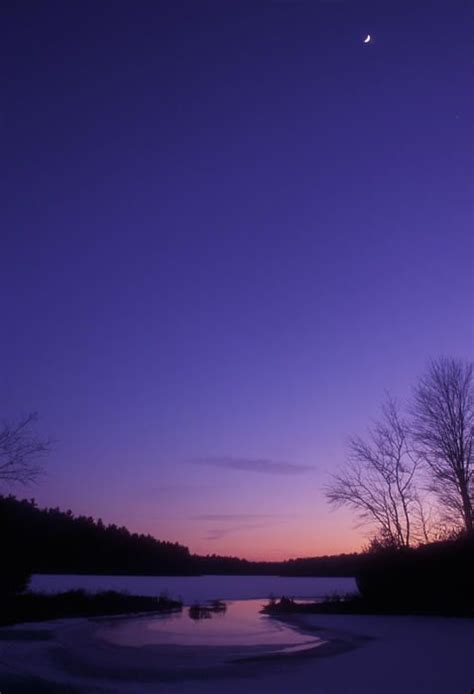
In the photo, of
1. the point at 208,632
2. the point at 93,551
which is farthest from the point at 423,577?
the point at 93,551

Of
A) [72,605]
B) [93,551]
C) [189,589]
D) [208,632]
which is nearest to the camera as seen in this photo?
[208,632]

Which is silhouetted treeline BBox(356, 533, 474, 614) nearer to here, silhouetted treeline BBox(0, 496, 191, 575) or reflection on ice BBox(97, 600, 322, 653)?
reflection on ice BBox(97, 600, 322, 653)

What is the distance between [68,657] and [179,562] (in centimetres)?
9346

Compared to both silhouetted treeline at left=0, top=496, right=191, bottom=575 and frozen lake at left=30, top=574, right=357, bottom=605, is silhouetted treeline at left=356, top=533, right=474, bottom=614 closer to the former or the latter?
frozen lake at left=30, top=574, right=357, bottom=605

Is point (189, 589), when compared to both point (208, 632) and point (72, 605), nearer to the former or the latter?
point (72, 605)

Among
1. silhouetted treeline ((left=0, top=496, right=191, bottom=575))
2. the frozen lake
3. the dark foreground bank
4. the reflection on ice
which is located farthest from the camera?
silhouetted treeline ((left=0, top=496, right=191, bottom=575))

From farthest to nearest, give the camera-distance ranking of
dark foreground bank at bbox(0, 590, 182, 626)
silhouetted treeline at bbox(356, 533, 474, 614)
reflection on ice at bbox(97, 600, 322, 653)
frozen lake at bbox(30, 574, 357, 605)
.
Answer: frozen lake at bbox(30, 574, 357, 605) → dark foreground bank at bbox(0, 590, 182, 626) → silhouetted treeline at bbox(356, 533, 474, 614) → reflection on ice at bbox(97, 600, 322, 653)

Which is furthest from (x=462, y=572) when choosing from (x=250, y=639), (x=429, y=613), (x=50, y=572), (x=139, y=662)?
(x=50, y=572)

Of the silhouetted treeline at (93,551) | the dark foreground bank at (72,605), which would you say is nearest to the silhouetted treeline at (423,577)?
the dark foreground bank at (72,605)

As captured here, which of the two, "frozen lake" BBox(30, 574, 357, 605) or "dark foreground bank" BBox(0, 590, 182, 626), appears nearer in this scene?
"dark foreground bank" BBox(0, 590, 182, 626)

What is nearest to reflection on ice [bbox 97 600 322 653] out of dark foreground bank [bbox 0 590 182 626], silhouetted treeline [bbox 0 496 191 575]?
dark foreground bank [bbox 0 590 182 626]

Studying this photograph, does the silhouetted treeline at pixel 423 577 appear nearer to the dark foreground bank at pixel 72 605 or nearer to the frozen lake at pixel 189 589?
the frozen lake at pixel 189 589

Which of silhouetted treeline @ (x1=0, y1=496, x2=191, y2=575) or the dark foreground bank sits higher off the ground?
A: silhouetted treeline @ (x1=0, y1=496, x2=191, y2=575)

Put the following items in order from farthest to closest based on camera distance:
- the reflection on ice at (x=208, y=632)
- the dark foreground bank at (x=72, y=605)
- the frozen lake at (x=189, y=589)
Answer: the frozen lake at (x=189, y=589) → the dark foreground bank at (x=72, y=605) → the reflection on ice at (x=208, y=632)
